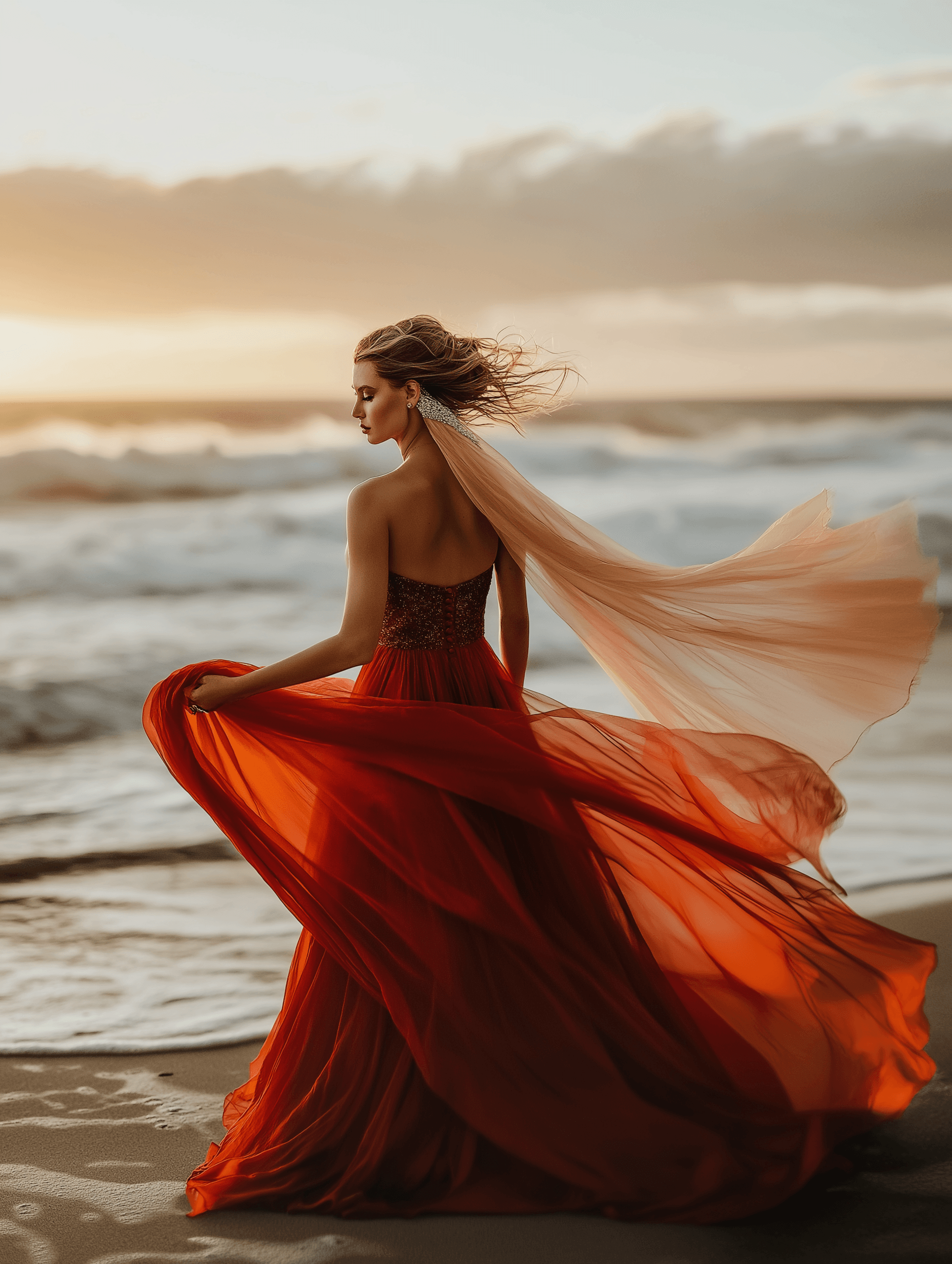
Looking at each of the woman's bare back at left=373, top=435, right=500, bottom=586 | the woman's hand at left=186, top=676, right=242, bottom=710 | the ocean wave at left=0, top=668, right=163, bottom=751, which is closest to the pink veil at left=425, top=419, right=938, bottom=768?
the woman's bare back at left=373, top=435, right=500, bottom=586

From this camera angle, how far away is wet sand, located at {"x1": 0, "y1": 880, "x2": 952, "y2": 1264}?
72.9 inches

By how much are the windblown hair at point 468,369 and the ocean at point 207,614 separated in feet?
5.55

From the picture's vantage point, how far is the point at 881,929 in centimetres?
217

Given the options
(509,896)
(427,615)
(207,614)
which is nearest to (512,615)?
(427,615)

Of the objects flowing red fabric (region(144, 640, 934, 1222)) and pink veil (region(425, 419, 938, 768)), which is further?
pink veil (region(425, 419, 938, 768))

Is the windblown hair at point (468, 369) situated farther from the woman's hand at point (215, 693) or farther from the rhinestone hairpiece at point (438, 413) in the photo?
the woman's hand at point (215, 693)

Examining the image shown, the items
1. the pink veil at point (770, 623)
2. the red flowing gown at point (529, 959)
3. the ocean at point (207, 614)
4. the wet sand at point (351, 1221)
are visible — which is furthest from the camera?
the ocean at point (207, 614)

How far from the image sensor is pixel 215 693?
200 centimetres

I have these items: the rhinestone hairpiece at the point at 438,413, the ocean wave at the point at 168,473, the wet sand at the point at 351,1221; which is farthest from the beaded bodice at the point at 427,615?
the ocean wave at the point at 168,473

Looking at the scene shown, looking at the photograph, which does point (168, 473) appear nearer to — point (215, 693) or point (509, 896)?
point (215, 693)

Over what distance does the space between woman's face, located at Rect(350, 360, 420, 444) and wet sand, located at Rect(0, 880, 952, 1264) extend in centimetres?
143

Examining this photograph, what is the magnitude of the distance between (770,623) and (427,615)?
2.33ft

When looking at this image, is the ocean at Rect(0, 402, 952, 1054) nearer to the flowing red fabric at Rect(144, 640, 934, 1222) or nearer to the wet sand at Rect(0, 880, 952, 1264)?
the wet sand at Rect(0, 880, 952, 1264)

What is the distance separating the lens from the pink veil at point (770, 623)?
2.21 metres
